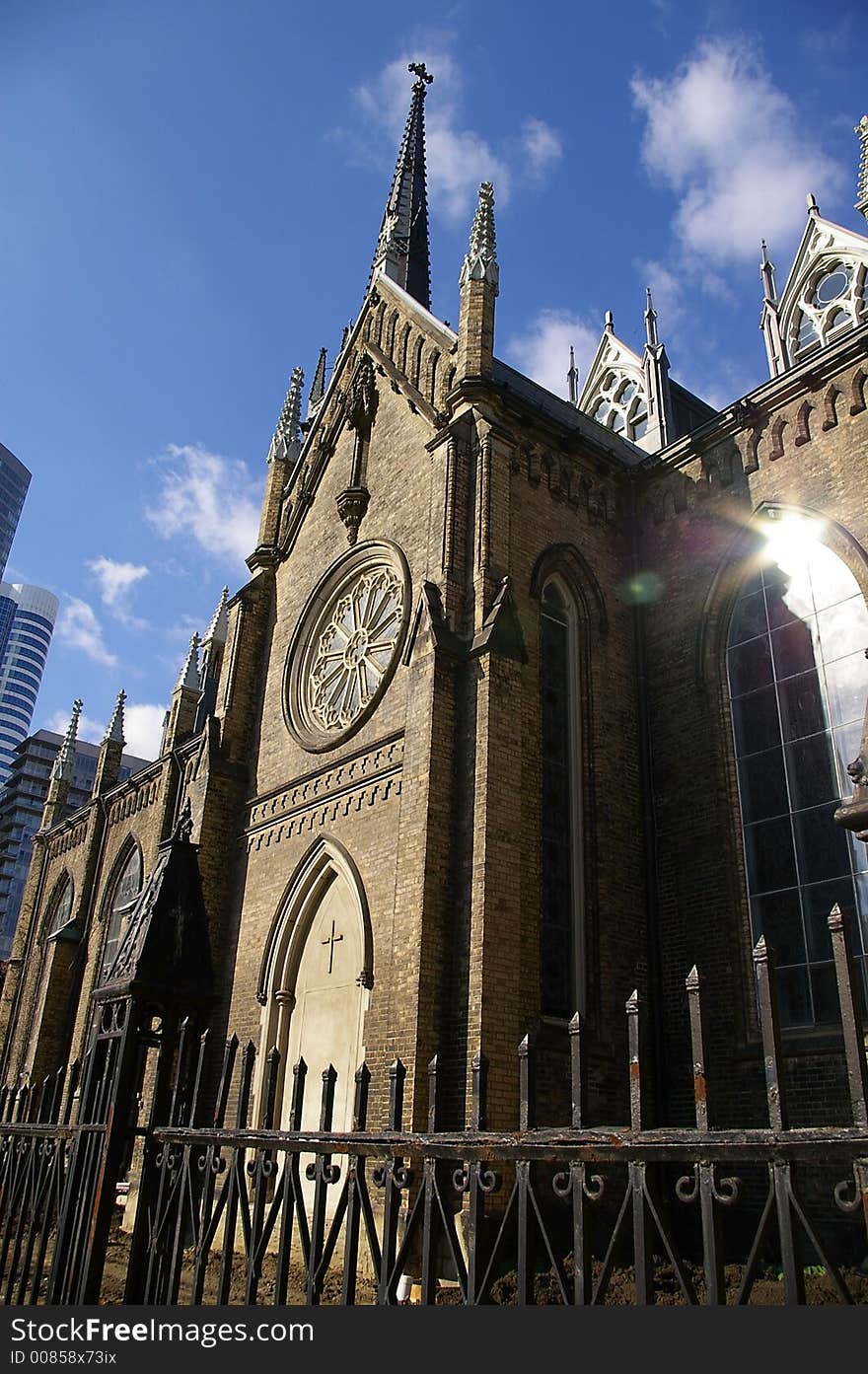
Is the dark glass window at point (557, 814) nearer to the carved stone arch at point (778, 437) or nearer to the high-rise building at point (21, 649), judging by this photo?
the carved stone arch at point (778, 437)

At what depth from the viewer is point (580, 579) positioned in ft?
50.6

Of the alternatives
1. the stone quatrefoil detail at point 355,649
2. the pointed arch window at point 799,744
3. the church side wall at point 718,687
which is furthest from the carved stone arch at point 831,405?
the stone quatrefoil detail at point 355,649

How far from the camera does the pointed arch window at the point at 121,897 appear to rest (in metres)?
26.2

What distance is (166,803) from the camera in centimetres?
2405

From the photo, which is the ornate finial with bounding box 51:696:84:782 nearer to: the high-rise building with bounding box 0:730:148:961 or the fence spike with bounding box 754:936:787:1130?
the fence spike with bounding box 754:936:787:1130

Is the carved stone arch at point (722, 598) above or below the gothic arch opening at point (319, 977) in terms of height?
above

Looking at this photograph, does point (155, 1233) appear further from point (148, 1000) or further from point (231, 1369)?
point (231, 1369)

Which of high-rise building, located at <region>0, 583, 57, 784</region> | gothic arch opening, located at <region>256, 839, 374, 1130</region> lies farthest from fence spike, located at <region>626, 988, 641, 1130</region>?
high-rise building, located at <region>0, 583, 57, 784</region>

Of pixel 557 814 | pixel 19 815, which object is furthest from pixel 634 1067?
pixel 19 815

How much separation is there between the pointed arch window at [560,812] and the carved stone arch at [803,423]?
3.90m

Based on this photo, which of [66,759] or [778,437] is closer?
[778,437]

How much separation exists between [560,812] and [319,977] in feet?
14.2

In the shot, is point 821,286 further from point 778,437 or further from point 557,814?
point 557,814

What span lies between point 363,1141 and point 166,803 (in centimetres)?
2035
